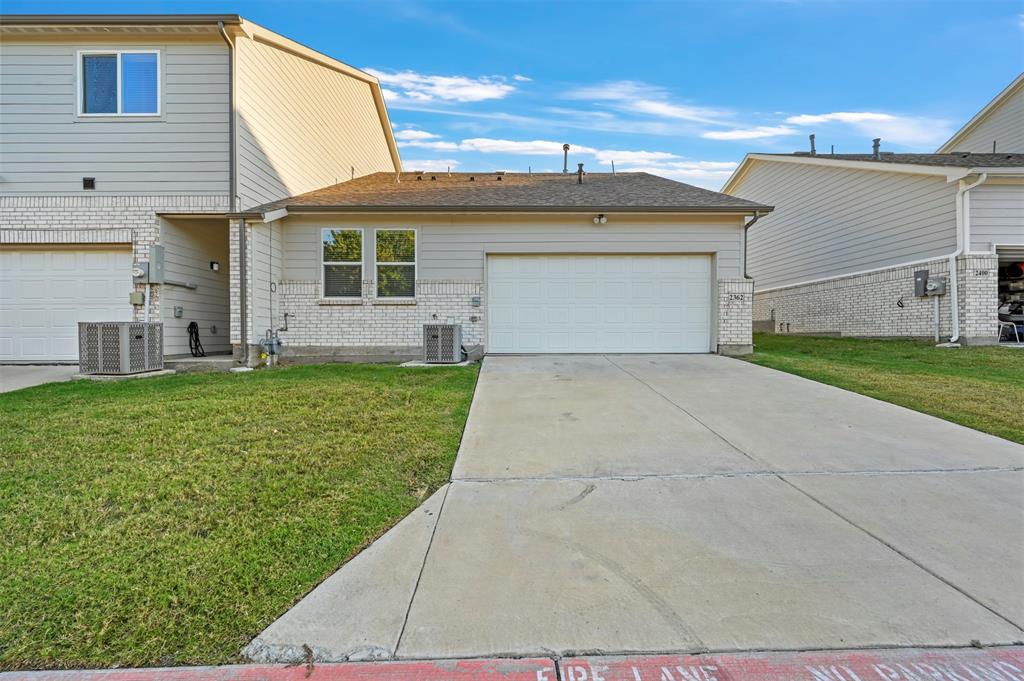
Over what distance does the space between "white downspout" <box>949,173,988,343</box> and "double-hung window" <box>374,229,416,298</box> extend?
452 inches

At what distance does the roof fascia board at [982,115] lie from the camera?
1533 centimetres

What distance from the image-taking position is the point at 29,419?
4973 millimetres

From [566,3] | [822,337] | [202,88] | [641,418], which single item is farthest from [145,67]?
[822,337]

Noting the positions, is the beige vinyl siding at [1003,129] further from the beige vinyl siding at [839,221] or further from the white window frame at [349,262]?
the white window frame at [349,262]

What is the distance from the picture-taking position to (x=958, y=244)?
34.1ft

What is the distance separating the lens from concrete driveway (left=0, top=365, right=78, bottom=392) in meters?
7.21

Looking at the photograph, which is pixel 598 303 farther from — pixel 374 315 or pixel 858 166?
pixel 858 166

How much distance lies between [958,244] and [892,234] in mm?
1865

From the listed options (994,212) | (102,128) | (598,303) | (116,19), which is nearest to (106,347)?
(102,128)

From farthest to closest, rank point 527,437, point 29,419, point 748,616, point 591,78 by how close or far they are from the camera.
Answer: point 591,78
point 29,419
point 527,437
point 748,616

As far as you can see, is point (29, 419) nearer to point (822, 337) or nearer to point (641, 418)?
point (641, 418)

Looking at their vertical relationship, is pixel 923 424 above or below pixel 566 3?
below

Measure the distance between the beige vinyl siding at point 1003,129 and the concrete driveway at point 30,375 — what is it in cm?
2557

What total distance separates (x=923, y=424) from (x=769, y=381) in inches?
91.3
